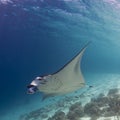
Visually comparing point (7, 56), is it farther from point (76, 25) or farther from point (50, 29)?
point (76, 25)

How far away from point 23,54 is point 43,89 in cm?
7722

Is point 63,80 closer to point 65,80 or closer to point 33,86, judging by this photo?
point 65,80

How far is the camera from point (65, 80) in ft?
19.7

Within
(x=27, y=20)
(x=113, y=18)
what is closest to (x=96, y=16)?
(x=113, y=18)

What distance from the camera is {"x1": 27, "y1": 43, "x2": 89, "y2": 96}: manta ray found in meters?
5.47

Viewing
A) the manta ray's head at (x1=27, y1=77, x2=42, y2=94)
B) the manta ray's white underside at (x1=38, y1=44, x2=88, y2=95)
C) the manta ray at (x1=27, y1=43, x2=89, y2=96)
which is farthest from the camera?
the manta ray's white underside at (x1=38, y1=44, x2=88, y2=95)

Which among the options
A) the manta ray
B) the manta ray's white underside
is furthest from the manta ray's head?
the manta ray's white underside

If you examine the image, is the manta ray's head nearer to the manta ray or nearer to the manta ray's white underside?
the manta ray

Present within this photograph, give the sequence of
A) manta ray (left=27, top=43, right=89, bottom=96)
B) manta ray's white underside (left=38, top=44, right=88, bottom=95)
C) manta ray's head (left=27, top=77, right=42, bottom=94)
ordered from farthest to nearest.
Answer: manta ray's white underside (left=38, top=44, right=88, bottom=95) < manta ray (left=27, top=43, right=89, bottom=96) < manta ray's head (left=27, top=77, right=42, bottom=94)

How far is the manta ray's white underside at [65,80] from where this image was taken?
5.64 meters

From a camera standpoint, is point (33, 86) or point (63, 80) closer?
point (33, 86)

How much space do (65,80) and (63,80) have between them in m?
0.10

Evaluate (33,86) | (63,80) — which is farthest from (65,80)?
(33,86)

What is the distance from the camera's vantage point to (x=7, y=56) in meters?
77.6
